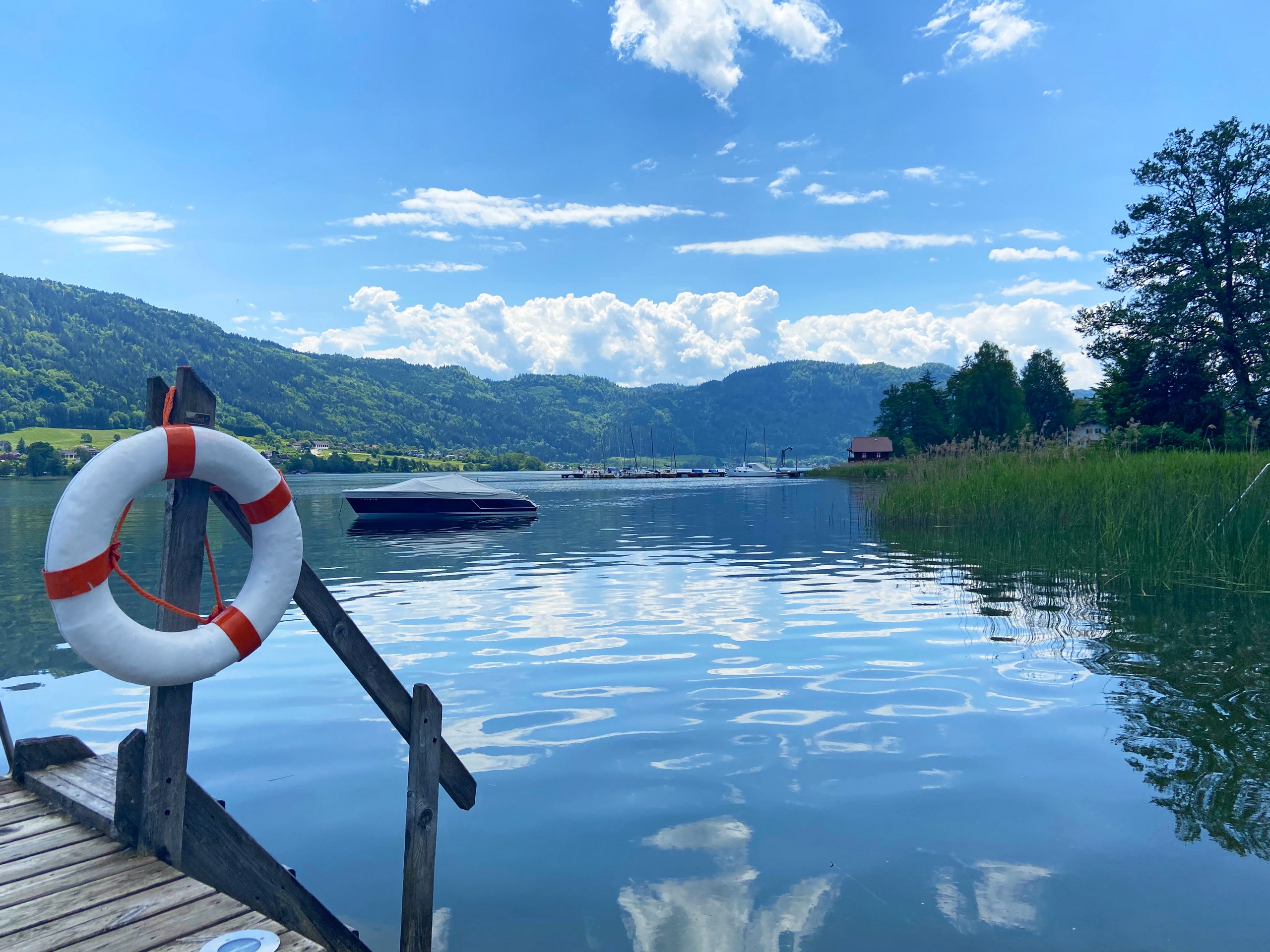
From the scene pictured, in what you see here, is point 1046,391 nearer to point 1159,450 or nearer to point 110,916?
point 1159,450

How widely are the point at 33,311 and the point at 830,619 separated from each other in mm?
225671

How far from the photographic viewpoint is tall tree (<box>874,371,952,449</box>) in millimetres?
79188

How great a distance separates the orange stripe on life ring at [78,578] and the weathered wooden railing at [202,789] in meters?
0.21

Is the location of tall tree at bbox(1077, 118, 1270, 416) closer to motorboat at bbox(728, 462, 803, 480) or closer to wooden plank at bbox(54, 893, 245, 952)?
wooden plank at bbox(54, 893, 245, 952)

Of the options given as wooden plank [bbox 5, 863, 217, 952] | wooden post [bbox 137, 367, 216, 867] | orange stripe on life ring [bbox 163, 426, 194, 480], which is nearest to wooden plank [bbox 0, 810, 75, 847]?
wooden post [bbox 137, 367, 216, 867]

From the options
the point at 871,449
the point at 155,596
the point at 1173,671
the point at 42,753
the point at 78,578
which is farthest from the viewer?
the point at 871,449

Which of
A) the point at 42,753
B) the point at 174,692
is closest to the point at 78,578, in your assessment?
the point at 174,692

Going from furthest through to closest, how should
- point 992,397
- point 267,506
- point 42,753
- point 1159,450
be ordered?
point 992,397
point 1159,450
point 42,753
point 267,506

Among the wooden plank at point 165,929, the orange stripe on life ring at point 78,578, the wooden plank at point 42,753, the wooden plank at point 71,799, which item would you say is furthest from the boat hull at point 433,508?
the wooden plank at point 165,929

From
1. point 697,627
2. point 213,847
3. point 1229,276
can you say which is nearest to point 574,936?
point 213,847

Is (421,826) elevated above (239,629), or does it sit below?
below

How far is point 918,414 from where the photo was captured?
80.9m

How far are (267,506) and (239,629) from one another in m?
0.52

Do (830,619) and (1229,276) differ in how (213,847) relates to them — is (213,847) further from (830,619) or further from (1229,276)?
(1229,276)
